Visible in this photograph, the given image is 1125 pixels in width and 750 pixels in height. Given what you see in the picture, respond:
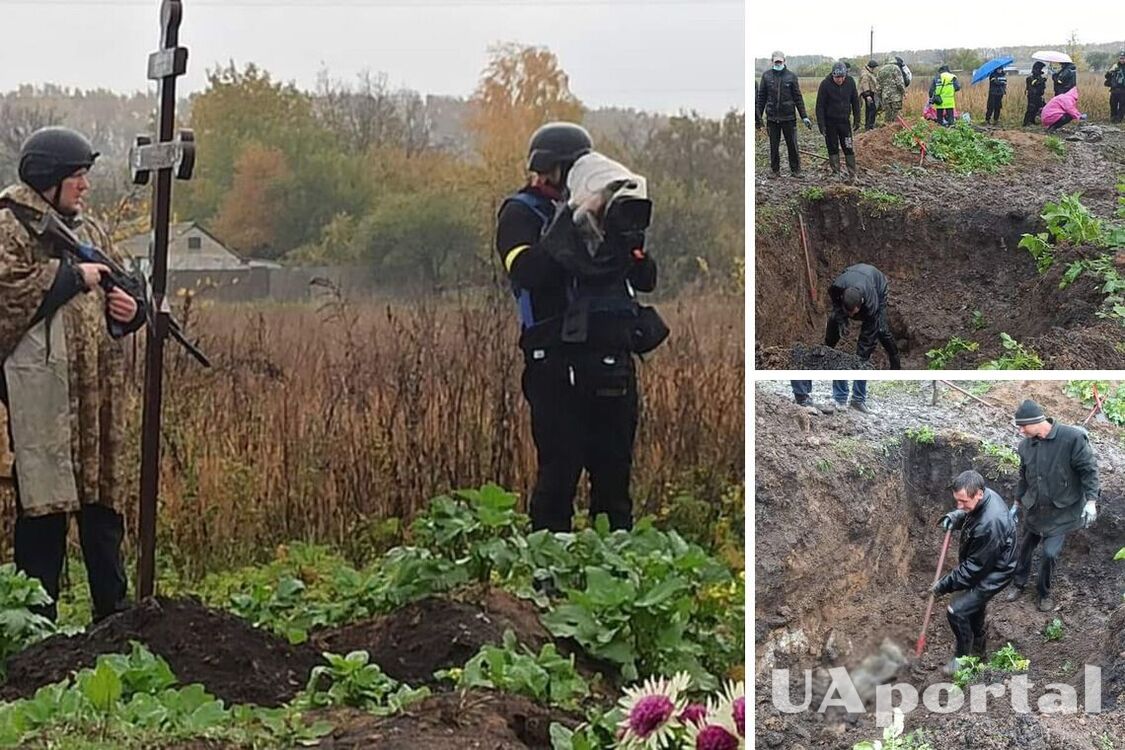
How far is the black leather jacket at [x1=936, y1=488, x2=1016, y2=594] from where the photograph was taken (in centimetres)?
411

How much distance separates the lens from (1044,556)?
4137mm

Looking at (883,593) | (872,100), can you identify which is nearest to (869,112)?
(872,100)

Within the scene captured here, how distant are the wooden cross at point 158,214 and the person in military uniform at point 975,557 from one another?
2.46 m

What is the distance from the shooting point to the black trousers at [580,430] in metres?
4.26

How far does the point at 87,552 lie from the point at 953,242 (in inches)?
116

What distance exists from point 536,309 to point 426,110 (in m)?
0.72

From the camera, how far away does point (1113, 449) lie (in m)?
4.09

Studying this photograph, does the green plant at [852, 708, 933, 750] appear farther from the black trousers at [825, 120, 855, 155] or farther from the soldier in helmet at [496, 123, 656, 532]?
the black trousers at [825, 120, 855, 155]

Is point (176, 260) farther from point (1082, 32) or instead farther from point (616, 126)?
point (1082, 32)

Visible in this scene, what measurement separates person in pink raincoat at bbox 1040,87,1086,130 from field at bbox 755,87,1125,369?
0.18 ft

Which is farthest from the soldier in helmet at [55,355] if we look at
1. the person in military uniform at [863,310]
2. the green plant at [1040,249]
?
the green plant at [1040,249]

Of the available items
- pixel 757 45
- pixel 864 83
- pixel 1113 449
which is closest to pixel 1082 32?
pixel 864 83

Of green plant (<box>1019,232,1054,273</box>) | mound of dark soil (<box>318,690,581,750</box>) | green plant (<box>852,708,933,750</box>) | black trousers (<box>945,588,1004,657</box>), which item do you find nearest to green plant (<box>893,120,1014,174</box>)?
green plant (<box>1019,232,1054,273</box>)

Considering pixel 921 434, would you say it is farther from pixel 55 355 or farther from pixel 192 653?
pixel 55 355
